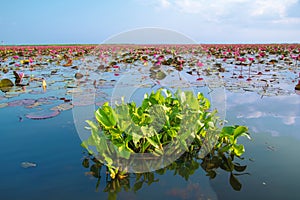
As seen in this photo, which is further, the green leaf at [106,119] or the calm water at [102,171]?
the green leaf at [106,119]

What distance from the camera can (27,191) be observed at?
1694mm

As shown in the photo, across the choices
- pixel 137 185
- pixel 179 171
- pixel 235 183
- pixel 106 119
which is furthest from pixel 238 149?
pixel 106 119

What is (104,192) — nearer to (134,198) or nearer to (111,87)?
(134,198)

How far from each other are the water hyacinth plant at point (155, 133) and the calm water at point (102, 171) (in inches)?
7.0

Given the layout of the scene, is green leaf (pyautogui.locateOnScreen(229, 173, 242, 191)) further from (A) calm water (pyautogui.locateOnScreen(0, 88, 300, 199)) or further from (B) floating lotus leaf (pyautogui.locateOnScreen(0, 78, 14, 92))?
(B) floating lotus leaf (pyautogui.locateOnScreen(0, 78, 14, 92))

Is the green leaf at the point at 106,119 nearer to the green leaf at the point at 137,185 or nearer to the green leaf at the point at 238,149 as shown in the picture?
the green leaf at the point at 137,185

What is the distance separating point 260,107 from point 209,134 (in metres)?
1.75

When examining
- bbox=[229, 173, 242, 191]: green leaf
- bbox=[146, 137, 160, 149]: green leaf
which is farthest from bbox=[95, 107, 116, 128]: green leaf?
bbox=[229, 173, 242, 191]: green leaf

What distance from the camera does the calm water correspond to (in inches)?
65.4

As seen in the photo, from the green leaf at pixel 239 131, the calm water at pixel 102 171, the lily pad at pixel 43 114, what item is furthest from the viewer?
the lily pad at pixel 43 114

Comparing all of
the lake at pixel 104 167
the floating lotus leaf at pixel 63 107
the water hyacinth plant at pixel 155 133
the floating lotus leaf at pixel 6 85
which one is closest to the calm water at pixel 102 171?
the lake at pixel 104 167

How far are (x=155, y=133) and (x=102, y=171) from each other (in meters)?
0.49

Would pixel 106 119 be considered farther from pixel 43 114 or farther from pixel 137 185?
pixel 43 114

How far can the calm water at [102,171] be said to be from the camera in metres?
1.66
